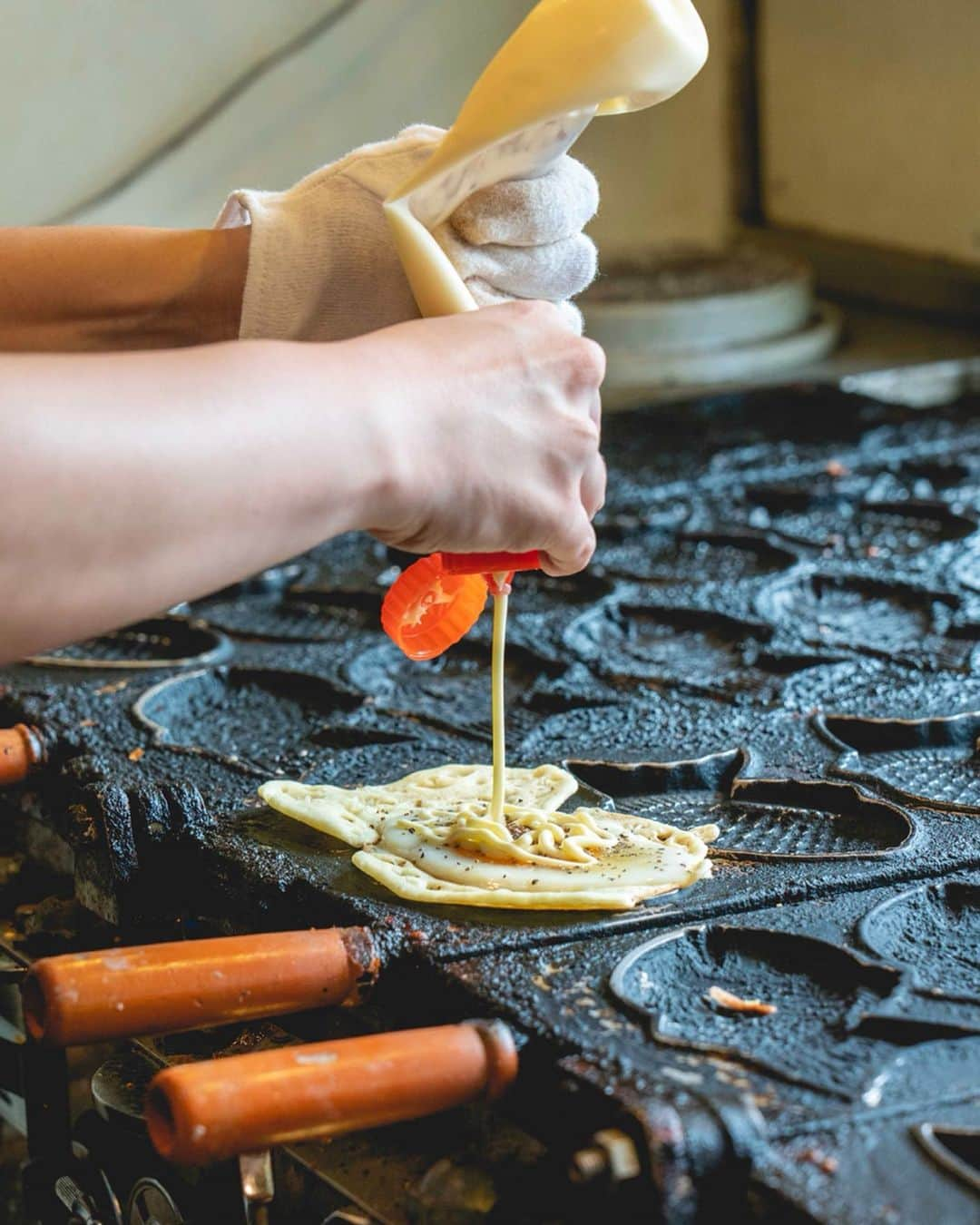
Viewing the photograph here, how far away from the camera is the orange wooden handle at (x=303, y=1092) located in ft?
3.27

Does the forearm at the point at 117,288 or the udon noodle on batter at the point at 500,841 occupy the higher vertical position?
the forearm at the point at 117,288

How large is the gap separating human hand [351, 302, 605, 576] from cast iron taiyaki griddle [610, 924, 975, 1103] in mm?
335

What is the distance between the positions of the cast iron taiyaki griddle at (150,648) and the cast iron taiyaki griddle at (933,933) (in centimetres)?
104

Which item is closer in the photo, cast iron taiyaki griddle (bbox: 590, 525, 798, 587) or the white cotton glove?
the white cotton glove

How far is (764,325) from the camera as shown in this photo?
151 inches

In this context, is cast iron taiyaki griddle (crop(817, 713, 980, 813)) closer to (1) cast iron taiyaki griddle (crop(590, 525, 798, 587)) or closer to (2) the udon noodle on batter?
(2) the udon noodle on batter

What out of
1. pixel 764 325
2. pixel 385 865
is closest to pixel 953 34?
pixel 764 325

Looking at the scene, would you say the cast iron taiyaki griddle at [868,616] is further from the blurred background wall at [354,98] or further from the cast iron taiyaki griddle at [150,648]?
the blurred background wall at [354,98]

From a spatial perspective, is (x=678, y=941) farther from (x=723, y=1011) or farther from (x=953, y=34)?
(x=953, y=34)

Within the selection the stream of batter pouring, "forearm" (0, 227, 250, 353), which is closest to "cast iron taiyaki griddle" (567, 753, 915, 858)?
the stream of batter pouring

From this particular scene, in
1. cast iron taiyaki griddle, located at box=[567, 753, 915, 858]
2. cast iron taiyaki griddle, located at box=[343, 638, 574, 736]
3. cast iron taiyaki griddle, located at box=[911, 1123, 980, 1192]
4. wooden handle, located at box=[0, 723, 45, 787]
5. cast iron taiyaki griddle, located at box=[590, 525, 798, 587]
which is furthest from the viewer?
cast iron taiyaki griddle, located at box=[590, 525, 798, 587]

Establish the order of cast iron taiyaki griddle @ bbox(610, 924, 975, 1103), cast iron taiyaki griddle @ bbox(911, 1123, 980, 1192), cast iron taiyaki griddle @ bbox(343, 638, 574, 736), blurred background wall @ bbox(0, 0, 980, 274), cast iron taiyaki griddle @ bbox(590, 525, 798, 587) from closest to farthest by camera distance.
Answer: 1. cast iron taiyaki griddle @ bbox(911, 1123, 980, 1192)
2. cast iron taiyaki griddle @ bbox(610, 924, 975, 1103)
3. cast iron taiyaki griddle @ bbox(343, 638, 574, 736)
4. cast iron taiyaki griddle @ bbox(590, 525, 798, 587)
5. blurred background wall @ bbox(0, 0, 980, 274)

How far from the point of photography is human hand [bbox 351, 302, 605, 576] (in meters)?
1.19

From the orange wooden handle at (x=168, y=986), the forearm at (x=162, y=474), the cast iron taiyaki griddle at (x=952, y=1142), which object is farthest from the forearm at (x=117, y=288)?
the cast iron taiyaki griddle at (x=952, y=1142)
